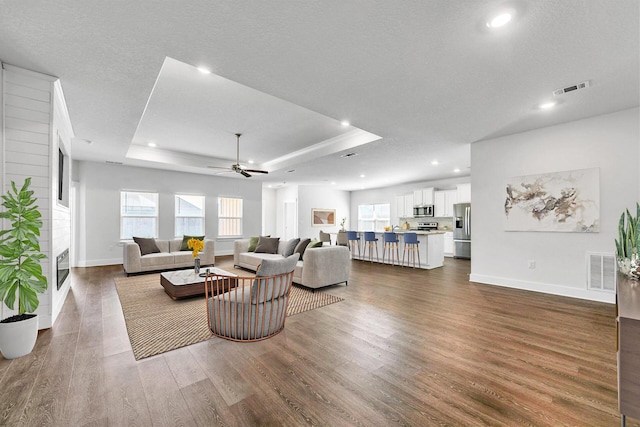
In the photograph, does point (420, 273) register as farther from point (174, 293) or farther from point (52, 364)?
point (52, 364)

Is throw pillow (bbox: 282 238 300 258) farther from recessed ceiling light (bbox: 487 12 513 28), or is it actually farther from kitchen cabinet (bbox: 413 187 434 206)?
kitchen cabinet (bbox: 413 187 434 206)

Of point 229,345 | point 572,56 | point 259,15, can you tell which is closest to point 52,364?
point 229,345

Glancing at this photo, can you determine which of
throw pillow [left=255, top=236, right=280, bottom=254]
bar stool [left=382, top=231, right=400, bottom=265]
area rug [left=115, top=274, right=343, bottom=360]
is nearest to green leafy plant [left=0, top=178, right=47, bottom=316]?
area rug [left=115, top=274, right=343, bottom=360]

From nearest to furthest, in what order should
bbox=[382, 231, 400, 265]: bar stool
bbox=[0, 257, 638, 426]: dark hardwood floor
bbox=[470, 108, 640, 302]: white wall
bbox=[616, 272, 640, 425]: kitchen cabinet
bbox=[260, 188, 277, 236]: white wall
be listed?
bbox=[616, 272, 640, 425]: kitchen cabinet < bbox=[0, 257, 638, 426]: dark hardwood floor < bbox=[470, 108, 640, 302]: white wall < bbox=[382, 231, 400, 265]: bar stool < bbox=[260, 188, 277, 236]: white wall

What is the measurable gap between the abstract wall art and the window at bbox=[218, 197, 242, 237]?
302 inches

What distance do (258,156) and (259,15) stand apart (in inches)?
209

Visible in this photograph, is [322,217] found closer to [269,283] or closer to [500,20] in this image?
[269,283]

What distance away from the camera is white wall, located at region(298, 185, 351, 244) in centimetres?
1112

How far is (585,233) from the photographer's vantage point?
4031 mm

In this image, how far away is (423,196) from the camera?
9945 mm

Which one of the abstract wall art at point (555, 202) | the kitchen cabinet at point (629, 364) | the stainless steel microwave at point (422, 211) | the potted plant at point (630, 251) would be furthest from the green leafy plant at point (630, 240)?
the stainless steel microwave at point (422, 211)

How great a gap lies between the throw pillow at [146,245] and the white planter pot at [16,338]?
3976 mm

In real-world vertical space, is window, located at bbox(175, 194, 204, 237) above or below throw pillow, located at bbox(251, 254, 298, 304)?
above

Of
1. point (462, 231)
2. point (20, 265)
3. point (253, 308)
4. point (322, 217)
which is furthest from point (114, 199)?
point (462, 231)
